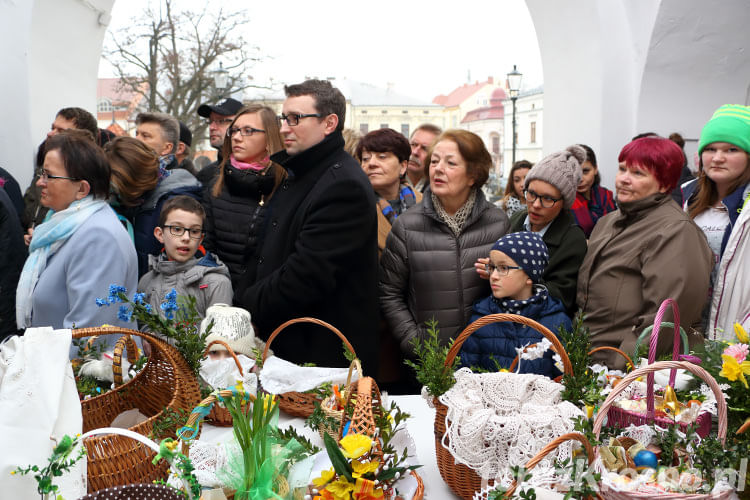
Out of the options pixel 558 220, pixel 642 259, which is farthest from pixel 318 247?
pixel 642 259

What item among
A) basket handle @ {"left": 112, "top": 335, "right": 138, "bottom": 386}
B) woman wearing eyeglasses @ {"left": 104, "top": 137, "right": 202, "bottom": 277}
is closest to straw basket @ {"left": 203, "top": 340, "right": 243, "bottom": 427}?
basket handle @ {"left": 112, "top": 335, "right": 138, "bottom": 386}

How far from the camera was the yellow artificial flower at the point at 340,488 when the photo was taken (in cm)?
137

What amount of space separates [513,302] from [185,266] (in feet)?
5.11

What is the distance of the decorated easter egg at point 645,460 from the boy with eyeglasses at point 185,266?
1.97m

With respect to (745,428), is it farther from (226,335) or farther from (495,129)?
(495,129)

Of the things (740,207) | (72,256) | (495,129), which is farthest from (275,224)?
(495,129)

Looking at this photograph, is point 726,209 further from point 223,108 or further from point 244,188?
point 223,108

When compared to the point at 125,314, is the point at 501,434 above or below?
below

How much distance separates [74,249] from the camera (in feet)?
8.58

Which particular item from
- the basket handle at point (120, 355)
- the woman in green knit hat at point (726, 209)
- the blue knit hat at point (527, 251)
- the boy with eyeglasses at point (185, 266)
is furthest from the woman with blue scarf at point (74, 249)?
the woman in green knit hat at point (726, 209)

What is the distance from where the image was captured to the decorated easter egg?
1.49 metres

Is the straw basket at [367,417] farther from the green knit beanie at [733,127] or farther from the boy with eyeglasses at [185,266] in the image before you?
the green knit beanie at [733,127]

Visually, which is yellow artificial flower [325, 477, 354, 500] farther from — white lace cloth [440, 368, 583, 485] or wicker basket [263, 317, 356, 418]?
wicker basket [263, 317, 356, 418]

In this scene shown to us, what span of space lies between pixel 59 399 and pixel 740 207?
2814mm
